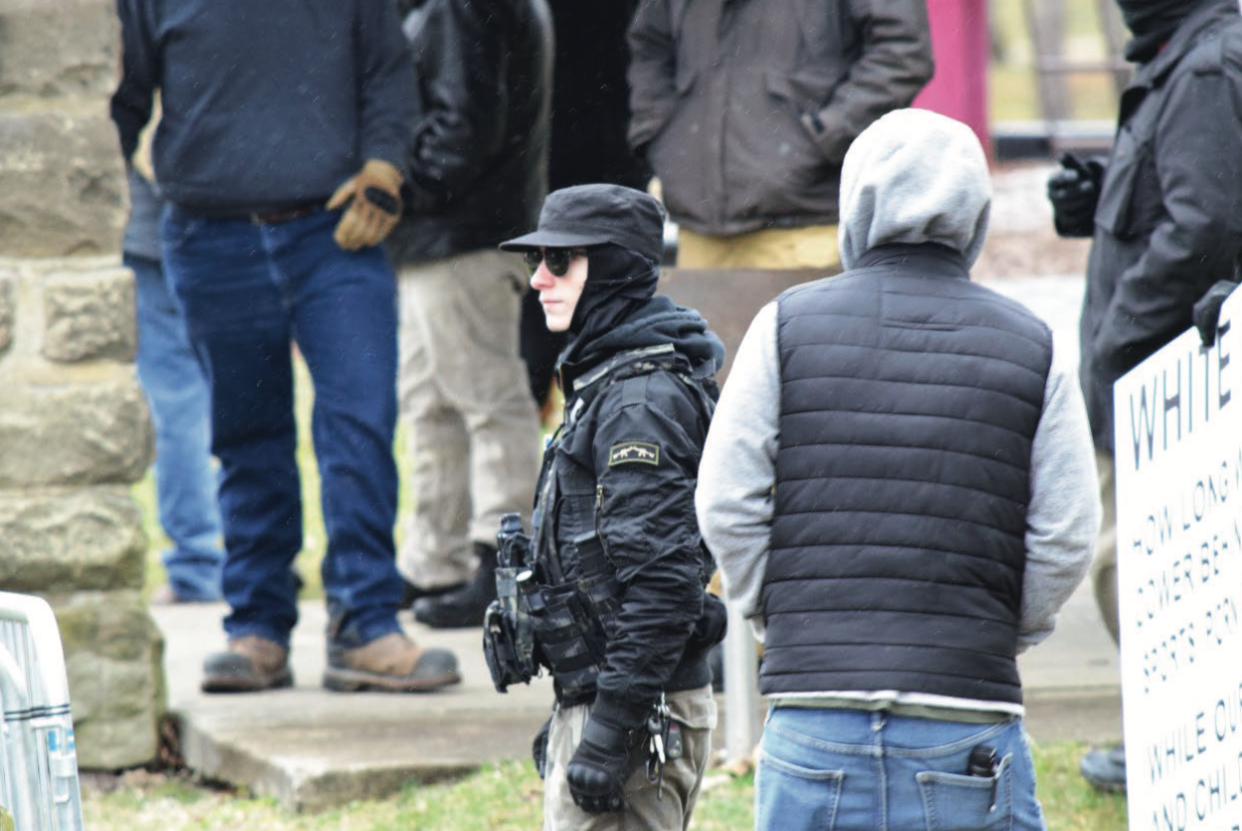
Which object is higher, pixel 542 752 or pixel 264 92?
pixel 264 92

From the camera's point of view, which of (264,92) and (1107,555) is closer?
(1107,555)

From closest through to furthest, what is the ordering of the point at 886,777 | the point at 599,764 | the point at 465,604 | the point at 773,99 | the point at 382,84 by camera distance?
the point at 886,777
the point at 599,764
the point at 773,99
the point at 382,84
the point at 465,604

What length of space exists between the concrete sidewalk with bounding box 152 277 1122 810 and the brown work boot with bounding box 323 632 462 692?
43 millimetres

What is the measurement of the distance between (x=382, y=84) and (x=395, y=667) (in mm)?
1831

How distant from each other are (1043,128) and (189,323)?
2039 centimetres

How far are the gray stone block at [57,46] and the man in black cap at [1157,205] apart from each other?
2796 mm

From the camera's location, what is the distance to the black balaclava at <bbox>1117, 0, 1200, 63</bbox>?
17.7 ft

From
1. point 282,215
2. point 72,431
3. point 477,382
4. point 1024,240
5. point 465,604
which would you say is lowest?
point 1024,240

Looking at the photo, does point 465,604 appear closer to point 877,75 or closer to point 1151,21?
point 877,75

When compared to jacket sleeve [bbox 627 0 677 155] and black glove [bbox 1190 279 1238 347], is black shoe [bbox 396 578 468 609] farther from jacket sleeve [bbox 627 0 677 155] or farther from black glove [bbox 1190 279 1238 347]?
black glove [bbox 1190 279 1238 347]

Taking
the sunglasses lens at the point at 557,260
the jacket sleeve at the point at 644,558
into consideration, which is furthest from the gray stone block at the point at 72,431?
the jacket sleeve at the point at 644,558

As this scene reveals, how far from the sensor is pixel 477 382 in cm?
759

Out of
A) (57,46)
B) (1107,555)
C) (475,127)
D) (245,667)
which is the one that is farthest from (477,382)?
(1107,555)

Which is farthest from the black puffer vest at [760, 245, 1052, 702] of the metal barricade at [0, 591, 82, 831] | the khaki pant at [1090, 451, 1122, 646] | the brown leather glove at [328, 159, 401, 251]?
the brown leather glove at [328, 159, 401, 251]
